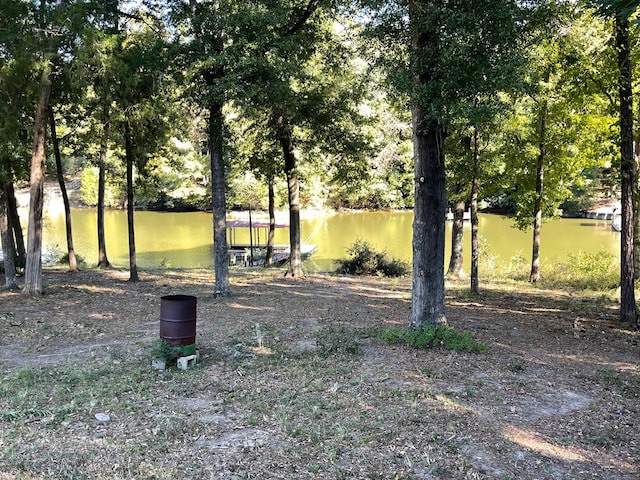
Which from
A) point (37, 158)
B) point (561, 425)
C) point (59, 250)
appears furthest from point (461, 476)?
point (59, 250)

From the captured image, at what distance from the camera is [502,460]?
340 centimetres

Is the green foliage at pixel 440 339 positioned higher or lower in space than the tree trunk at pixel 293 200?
lower

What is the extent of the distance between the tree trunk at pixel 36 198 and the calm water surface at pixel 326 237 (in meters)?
9.26

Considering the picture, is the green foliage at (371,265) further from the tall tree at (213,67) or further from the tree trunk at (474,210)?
the tall tree at (213,67)

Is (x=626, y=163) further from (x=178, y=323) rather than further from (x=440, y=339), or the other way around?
(x=178, y=323)

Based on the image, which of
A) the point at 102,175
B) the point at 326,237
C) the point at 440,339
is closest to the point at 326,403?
the point at 440,339

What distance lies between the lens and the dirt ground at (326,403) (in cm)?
338

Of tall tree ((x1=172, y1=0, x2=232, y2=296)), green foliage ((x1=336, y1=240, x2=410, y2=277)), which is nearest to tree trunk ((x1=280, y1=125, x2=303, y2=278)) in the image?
green foliage ((x1=336, y1=240, x2=410, y2=277))

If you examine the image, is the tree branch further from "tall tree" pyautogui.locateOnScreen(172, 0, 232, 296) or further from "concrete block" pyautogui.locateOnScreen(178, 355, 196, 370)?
"concrete block" pyautogui.locateOnScreen(178, 355, 196, 370)

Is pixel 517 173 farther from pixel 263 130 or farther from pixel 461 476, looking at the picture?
pixel 461 476

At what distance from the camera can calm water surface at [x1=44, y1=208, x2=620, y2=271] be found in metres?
23.0

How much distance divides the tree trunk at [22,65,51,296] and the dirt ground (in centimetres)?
195

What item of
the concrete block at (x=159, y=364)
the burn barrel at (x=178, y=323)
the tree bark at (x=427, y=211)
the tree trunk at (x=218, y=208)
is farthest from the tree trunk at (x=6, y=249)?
the tree bark at (x=427, y=211)

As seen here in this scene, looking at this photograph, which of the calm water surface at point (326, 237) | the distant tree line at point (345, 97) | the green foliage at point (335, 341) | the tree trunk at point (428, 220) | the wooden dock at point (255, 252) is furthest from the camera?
the calm water surface at point (326, 237)
